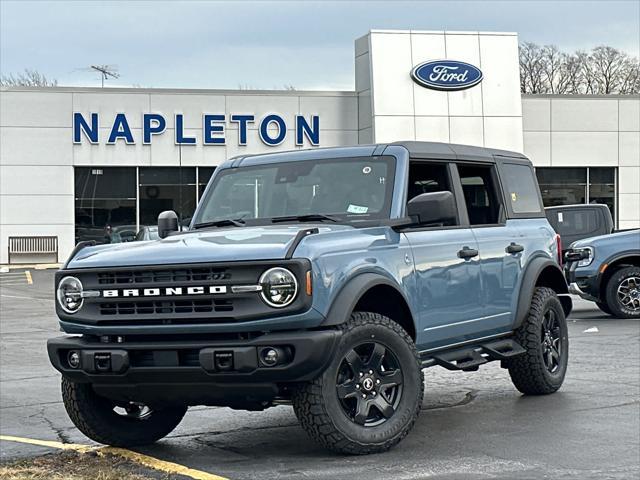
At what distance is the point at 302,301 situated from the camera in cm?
657

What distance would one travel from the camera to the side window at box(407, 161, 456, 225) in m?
8.34

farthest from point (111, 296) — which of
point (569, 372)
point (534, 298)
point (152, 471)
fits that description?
point (569, 372)

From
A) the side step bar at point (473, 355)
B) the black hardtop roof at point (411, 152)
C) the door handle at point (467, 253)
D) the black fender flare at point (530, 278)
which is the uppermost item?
the black hardtop roof at point (411, 152)

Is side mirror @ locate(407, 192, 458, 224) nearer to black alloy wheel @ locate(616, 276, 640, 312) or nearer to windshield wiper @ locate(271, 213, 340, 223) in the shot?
windshield wiper @ locate(271, 213, 340, 223)

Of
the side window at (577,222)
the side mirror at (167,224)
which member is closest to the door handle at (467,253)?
the side mirror at (167,224)

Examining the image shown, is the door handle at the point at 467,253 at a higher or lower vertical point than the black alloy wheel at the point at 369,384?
higher

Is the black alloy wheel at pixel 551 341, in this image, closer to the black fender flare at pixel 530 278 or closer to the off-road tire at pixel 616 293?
the black fender flare at pixel 530 278

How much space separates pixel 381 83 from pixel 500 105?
14.4 feet

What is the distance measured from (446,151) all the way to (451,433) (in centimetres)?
221

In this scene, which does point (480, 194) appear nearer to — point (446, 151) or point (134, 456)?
point (446, 151)

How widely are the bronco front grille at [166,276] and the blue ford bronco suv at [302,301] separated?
0.01 m

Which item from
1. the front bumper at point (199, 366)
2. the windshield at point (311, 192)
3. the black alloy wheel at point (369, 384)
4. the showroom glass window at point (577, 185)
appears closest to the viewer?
the front bumper at point (199, 366)

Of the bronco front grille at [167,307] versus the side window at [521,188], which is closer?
the bronco front grille at [167,307]

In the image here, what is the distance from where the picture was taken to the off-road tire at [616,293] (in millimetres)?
17281
